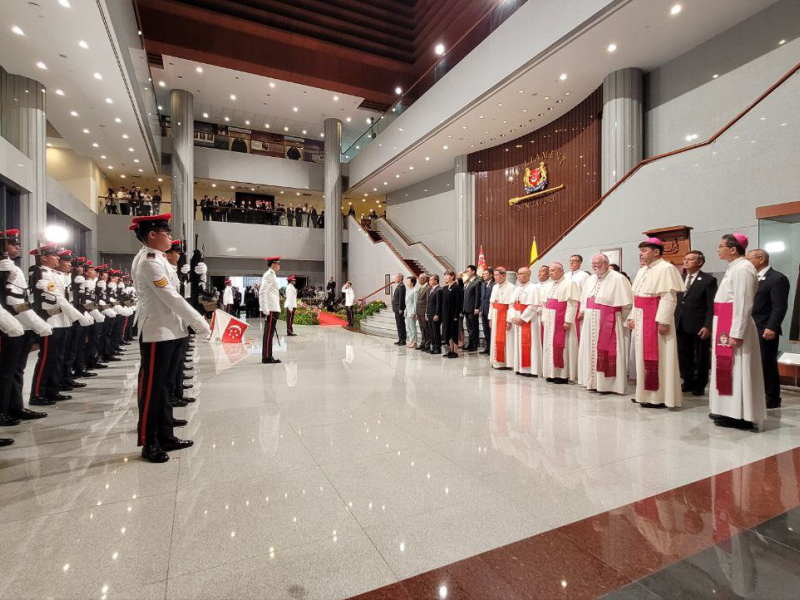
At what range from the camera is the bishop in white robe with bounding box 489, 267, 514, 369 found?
655 centimetres

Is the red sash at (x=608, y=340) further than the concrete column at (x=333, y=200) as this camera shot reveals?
No

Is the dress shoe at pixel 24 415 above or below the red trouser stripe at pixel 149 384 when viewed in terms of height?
below

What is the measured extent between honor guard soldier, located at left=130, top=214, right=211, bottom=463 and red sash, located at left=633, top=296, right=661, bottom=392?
13.8 ft

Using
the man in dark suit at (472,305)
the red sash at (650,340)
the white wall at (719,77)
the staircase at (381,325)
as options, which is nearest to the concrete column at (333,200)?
the staircase at (381,325)

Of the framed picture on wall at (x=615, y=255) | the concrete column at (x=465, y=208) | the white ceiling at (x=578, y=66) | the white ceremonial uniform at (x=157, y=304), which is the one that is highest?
the white ceiling at (x=578, y=66)

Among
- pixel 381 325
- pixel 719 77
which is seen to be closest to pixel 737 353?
pixel 719 77

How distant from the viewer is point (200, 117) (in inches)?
792

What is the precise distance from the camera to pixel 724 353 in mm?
3623

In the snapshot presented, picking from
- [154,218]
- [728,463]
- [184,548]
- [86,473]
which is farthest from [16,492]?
[728,463]

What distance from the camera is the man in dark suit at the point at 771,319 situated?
13.9 feet

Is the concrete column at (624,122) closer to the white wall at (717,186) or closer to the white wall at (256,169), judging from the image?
the white wall at (717,186)

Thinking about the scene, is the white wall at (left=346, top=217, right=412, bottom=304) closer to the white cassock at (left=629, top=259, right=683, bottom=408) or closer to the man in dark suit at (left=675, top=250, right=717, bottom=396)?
the man in dark suit at (left=675, top=250, right=717, bottom=396)

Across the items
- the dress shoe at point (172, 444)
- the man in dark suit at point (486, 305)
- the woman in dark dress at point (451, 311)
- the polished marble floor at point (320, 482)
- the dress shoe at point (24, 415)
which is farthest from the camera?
the man in dark suit at point (486, 305)

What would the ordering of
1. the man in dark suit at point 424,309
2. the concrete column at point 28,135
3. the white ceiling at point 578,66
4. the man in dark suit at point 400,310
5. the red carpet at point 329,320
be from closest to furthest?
the white ceiling at point 578,66
the man in dark suit at point 424,309
the concrete column at point 28,135
the man in dark suit at point 400,310
the red carpet at point 329,320
